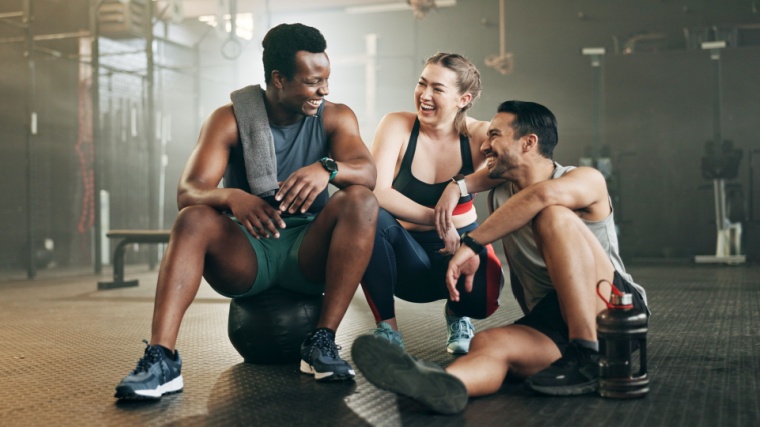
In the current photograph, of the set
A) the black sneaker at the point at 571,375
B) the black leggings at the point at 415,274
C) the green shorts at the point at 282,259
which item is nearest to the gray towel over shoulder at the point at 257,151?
the green shorts at the point at 282,259

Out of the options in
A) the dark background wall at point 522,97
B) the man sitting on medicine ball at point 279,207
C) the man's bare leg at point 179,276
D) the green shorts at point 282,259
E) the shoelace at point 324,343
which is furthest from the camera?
the dark background wall at point 522,97

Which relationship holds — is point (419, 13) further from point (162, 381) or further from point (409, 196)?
point (162, 381)

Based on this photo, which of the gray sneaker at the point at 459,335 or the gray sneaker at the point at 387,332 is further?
the gray sneaker at the point at 459,335

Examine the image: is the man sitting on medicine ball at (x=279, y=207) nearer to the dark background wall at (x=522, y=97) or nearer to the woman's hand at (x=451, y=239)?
the woman's hand at (x=451, y=239)

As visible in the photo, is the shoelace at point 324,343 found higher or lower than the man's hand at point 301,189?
lower

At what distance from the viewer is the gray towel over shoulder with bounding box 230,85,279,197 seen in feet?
7.06

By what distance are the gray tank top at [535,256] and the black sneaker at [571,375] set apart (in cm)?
23

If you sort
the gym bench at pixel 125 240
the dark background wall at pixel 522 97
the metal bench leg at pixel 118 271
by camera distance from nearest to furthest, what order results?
the gym bench at pixel 125 240 < the metal bench leg at pixel 118 271 < the dark background wall at pixel 522 97

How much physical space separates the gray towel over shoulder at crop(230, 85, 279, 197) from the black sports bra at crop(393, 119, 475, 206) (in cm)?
52

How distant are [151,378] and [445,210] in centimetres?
97

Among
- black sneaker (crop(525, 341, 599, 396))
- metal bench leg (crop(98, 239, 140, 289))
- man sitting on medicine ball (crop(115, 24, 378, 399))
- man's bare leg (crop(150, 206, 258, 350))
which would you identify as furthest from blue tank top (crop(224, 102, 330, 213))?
metal bench leg (crop(98, 239, 140, 289))

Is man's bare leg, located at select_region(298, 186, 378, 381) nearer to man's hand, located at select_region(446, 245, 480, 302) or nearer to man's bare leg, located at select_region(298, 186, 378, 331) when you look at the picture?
man's bare leg, located at select_region(298, 186, 378, 331)

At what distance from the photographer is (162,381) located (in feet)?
5.89

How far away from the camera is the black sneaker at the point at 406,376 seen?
1543 mm
